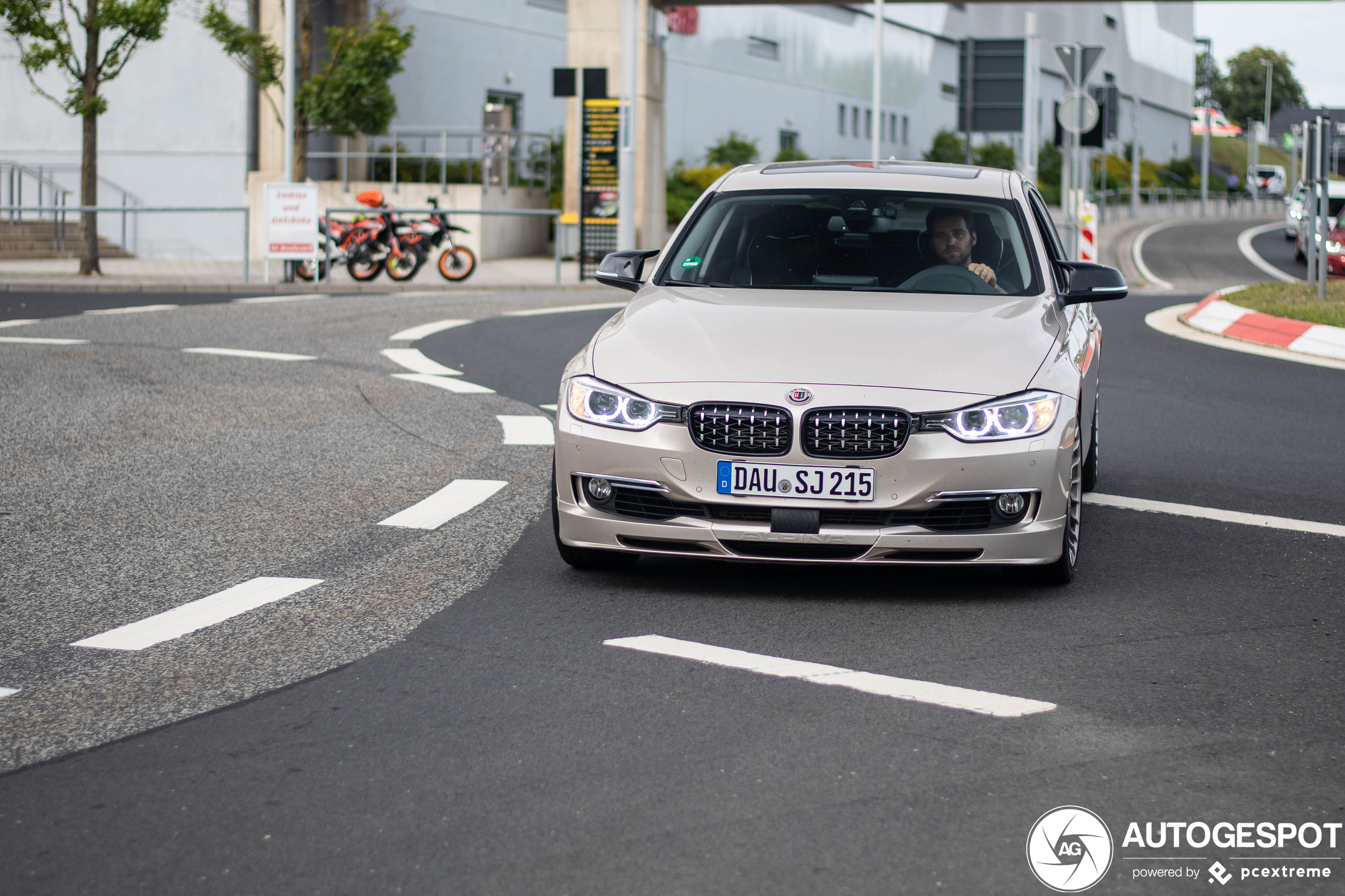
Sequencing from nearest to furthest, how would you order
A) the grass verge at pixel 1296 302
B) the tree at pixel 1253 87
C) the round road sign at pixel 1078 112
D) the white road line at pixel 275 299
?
the grass verge at pixel 1296 302
the white road line at pixel 275 299
the round road sign at pixel 1078 112
the tree at pixel 1253 87

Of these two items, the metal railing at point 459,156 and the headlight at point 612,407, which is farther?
the metal railing at point 459,156

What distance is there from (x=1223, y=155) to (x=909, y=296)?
115407 millimetres

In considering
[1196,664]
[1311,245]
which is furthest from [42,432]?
[1311,245]

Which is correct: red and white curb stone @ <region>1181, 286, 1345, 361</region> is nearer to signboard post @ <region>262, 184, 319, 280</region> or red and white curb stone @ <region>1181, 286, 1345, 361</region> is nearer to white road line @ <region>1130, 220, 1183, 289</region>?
white road line @ <region>1130, 220, 1183, 289</region>

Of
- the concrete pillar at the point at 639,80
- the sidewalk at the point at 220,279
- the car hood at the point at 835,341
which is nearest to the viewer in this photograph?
the car hood at the point at 835,341

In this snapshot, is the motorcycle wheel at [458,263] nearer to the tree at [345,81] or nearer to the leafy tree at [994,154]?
the tree at [345,81]

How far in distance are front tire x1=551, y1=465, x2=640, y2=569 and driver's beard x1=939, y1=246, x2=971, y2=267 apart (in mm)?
1785

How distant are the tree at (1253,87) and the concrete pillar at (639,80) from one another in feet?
389

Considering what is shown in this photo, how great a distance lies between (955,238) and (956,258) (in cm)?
10

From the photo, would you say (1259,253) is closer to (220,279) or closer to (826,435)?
(220,279)

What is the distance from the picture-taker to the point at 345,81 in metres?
30.0

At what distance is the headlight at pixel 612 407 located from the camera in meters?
5.43

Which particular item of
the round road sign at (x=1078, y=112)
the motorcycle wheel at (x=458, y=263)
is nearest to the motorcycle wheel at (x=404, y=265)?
the motorcycle wheel at (x=458, y=263)

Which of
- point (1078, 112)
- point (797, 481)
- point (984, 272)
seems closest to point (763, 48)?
point (1078, 112)
